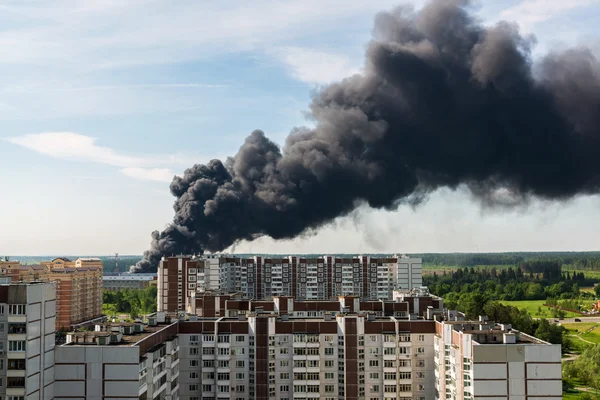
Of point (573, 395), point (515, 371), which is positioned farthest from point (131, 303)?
point (515, 371)

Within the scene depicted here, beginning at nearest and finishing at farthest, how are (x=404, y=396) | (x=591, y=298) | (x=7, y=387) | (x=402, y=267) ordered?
(x=7, y=387), (x=404, y=396), (x=402, y=267), (x=591, y=298)

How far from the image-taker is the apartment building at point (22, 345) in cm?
2328

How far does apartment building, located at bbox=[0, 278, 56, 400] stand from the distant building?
9282cm

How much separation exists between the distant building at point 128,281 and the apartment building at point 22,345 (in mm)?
92823

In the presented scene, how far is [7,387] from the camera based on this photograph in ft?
76.3

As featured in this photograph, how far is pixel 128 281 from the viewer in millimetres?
121375

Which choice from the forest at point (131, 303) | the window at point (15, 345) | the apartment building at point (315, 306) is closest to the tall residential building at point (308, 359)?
the apartment building at point (315, 306)

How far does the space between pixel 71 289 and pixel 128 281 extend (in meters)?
47.5

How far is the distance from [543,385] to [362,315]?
35.7ft

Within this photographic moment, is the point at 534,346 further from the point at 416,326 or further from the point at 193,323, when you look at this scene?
the point at 193,323

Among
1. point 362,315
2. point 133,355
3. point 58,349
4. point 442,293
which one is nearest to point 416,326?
point 362,315

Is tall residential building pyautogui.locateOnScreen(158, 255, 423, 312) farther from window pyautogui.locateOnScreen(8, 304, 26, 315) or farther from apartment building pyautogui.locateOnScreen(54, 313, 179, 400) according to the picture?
window pyautogui.locateOnScreen(8, 304, 26, 315)

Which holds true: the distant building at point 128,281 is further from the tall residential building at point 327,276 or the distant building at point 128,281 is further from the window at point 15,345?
the window at point 15,345

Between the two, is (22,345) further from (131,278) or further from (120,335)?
(131,278)
